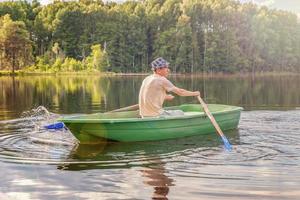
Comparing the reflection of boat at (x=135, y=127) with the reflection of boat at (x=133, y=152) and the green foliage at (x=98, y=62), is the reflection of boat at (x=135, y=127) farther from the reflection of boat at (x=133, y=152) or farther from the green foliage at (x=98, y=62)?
the green foliage at (x=98, y=62)

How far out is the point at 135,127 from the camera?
10.8 m

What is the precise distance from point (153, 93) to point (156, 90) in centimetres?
10

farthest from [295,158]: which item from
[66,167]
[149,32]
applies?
[149,32]

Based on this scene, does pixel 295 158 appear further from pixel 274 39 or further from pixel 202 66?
pixel 274 39

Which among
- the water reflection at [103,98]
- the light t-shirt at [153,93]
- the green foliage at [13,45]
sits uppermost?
the green foliage at [13,45]

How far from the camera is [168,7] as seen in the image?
108188 mm

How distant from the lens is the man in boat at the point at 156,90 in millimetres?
11156

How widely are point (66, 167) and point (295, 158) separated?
414 cm

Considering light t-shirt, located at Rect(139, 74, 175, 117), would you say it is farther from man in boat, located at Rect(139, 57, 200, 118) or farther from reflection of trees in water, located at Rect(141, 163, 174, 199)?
reflection of trees in water, located at Rect(141, 163, 174, 199)

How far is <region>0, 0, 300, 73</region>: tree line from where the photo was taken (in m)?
96.9

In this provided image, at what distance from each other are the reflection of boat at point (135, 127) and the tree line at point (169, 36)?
7841cm

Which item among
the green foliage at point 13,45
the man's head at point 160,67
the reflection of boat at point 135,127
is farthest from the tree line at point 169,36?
the man's head at point 160,67

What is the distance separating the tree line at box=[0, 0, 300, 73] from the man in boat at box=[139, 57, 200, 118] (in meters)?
78.8

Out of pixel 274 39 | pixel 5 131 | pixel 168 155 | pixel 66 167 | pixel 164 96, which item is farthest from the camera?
pixel 274 39
